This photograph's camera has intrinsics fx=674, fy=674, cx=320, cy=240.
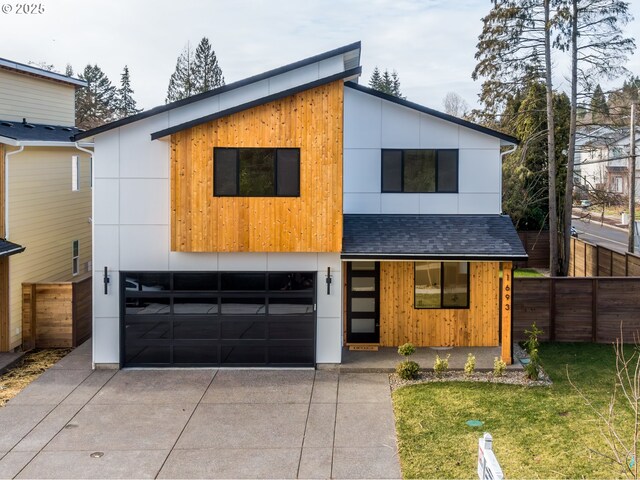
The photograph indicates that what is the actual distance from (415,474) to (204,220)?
7232 millimetres

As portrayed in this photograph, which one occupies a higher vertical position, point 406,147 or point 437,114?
point 437,114

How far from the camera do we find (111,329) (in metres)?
15.1

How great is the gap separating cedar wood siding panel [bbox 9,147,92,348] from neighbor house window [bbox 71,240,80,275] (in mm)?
192

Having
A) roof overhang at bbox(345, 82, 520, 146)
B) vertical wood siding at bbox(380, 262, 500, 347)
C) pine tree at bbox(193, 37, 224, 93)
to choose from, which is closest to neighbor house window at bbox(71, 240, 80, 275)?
vertical wood siding at bbox(380, 262, 500, 347)

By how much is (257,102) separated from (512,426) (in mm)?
8085

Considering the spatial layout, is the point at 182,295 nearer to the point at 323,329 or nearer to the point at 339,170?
the point at 323,329

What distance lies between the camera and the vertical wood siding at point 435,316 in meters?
16.4

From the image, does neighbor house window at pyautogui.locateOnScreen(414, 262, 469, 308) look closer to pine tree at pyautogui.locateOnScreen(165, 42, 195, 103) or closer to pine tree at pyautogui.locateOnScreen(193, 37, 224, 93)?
pine tree at pyautogui.locateOnScreen(193, 37, 224, 93)

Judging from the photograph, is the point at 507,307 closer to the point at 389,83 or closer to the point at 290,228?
the point at 290,228

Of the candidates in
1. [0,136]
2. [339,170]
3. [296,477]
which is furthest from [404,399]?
[0,136]

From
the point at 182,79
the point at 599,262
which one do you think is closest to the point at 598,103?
the point at 599,262

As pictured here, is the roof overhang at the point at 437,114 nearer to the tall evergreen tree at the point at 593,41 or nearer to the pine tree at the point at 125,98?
the tall evergreen tree at the point at 593,41

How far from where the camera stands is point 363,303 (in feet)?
54.6

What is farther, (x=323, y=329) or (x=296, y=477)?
(x=323, y=329)
